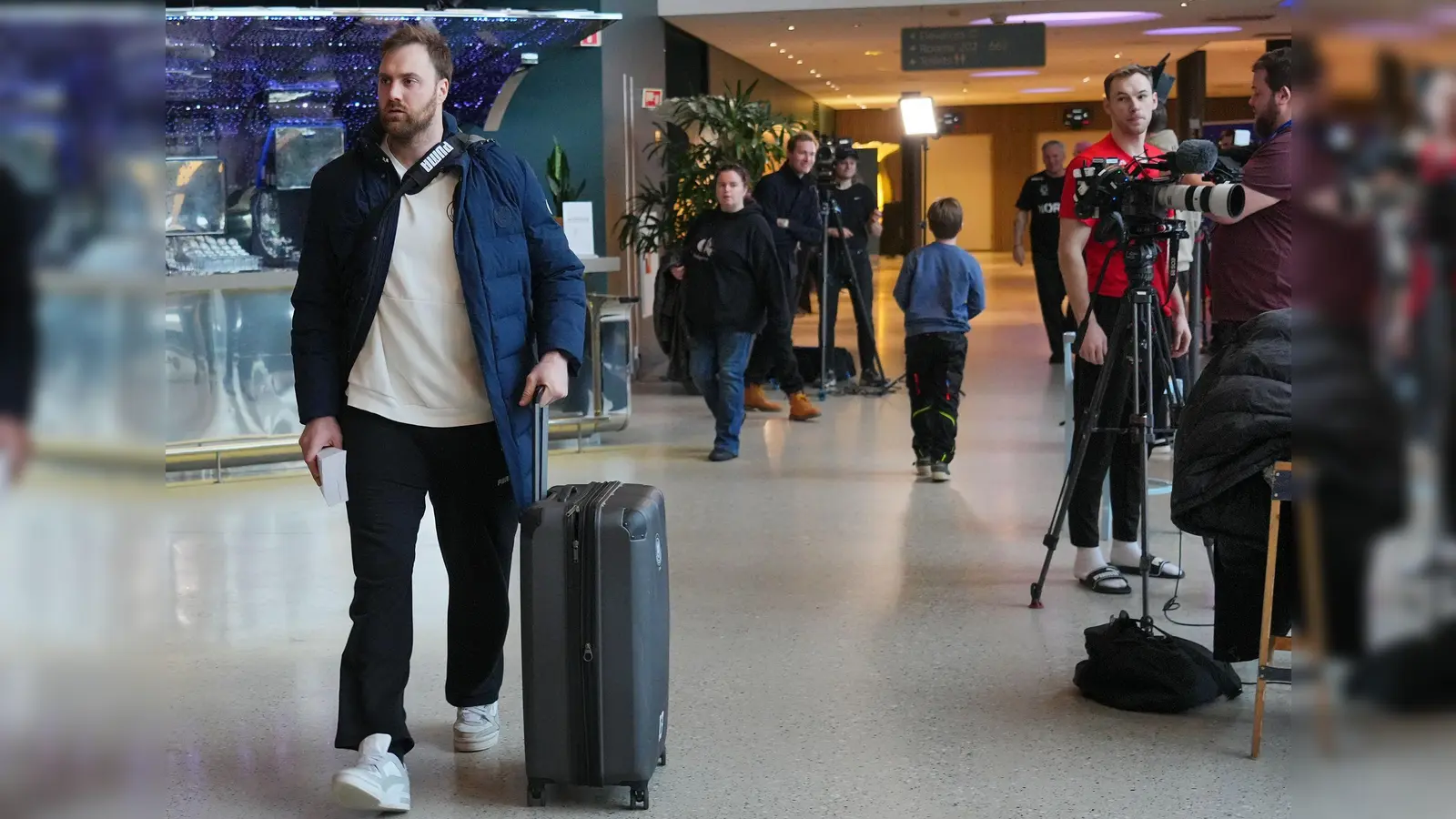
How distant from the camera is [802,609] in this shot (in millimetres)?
4223

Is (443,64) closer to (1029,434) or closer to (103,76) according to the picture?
(103,76)

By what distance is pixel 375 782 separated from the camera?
267 centimetres

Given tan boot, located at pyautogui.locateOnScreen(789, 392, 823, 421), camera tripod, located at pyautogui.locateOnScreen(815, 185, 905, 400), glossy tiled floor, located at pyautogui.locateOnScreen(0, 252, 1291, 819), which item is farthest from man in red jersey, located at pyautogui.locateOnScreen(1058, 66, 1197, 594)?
camera tripod, located at pyautogui.locateOnScreen(815, 185, 905, 400)

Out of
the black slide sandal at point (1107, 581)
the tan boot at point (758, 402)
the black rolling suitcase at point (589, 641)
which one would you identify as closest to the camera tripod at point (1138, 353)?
the black slide sandal at point (1107, 581)

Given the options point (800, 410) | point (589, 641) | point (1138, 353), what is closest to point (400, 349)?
point (589, 641)

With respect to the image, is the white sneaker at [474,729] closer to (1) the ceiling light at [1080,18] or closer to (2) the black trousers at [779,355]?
(2) the black trousers at [779,355]

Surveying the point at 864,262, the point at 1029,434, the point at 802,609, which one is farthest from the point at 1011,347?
the point at 802,609

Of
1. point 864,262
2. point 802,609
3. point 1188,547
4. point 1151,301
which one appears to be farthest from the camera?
point 864,262

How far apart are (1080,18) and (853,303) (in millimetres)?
6722

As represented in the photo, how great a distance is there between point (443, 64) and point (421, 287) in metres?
0.44

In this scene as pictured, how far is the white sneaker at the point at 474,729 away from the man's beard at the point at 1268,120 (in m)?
2.42

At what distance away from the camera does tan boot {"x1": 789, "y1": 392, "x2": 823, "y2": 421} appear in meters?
8.27

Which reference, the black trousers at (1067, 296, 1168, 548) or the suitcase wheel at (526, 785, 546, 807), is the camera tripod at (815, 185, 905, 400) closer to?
the black trousers at (1067, 296, 1168, 548)

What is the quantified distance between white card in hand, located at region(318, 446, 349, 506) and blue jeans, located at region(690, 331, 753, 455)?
14.3 ft
